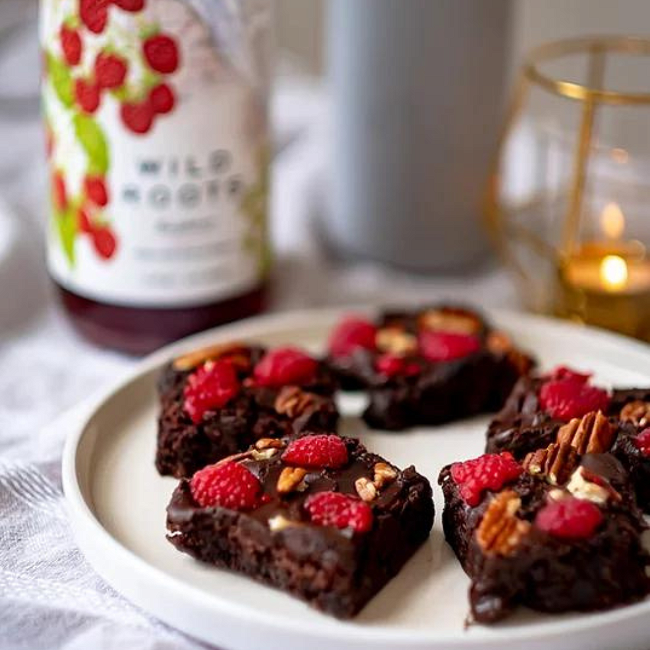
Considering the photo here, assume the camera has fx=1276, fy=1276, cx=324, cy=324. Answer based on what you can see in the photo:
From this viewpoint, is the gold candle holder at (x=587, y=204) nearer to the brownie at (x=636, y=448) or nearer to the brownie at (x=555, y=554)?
the brownie at (x=636, y=448)

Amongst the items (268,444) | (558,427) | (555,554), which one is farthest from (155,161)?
(555,554)

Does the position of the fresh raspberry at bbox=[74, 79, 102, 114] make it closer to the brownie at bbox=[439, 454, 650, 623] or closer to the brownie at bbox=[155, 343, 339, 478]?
the brownie at bbox=[155, 343, 339, 478]

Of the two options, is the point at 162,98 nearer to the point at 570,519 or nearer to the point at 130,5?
the point at 130,5

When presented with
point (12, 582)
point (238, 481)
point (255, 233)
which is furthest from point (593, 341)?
point (12, 582)

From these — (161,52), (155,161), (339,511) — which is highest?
(161,52)

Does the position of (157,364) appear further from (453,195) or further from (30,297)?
(453,195)
